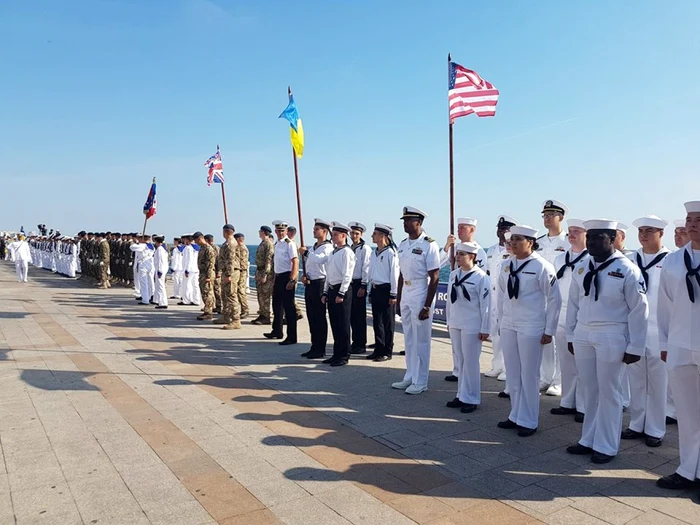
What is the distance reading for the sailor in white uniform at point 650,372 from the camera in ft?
15.7

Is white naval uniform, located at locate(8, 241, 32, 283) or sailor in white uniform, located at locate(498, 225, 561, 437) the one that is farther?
white naval uniform, located at locate(8, 241, 32, 283)

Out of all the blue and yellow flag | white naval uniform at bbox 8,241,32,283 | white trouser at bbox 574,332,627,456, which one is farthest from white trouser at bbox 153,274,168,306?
white trouser at bbox 574,332,627,456

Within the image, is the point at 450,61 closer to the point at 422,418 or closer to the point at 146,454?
the point at 422,418

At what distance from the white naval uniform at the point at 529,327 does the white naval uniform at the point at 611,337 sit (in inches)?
19.8

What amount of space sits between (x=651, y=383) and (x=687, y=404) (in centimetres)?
108

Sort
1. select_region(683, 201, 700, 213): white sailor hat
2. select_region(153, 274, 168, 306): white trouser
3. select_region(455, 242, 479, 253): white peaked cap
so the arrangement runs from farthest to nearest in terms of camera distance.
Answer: select_region(153, 274, 168, 306): white trouser, select_region(455, 242, 479, 253): white peaked cap, select_region(683, 201, 700, 213): white sailor hat

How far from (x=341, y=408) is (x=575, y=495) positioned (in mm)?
2610

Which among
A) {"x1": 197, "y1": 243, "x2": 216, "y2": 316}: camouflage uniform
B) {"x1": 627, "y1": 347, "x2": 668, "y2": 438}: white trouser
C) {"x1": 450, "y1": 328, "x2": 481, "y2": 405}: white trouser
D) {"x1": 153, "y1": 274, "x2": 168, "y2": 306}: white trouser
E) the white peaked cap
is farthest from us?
{"x1": 153, "y1": 274, "x2": 168, "y2": 306}: white trouser

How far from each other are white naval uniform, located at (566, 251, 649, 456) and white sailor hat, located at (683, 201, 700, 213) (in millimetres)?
695

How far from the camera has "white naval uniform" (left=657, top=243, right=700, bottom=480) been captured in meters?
3.74

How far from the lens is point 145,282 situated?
15.2 meters

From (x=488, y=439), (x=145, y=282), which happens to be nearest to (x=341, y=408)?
(x=488, y=439)

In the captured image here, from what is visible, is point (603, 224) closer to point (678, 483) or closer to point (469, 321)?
point (469, 321)

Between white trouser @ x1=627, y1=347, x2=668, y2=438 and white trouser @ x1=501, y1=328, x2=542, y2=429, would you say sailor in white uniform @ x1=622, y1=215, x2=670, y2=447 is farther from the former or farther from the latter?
white trouser @ x1=501, y1=328, x2=542, y2=429
